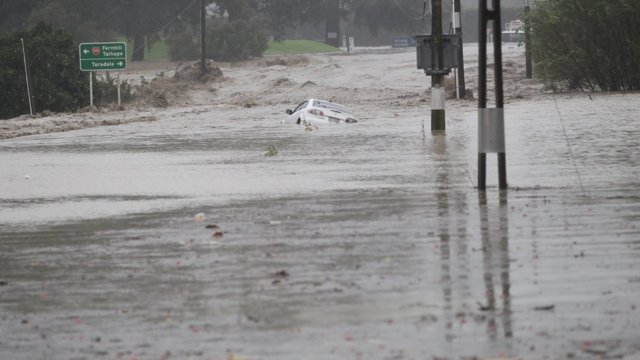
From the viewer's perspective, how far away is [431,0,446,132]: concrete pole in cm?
3300

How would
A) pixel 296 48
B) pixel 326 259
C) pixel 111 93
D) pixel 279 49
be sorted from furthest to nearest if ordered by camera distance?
pixel 296 48
pixel 279 49
pixel 111 93
pixel 326 259

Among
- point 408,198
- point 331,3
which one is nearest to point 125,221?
point 408,198

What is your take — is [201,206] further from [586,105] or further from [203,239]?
[586,105]

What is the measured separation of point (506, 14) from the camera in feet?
502

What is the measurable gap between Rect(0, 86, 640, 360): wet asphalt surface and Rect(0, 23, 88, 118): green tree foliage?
122ft

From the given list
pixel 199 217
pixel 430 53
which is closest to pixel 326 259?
pixel 199 217

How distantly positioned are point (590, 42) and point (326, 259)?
4244cm

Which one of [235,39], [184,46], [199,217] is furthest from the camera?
[235,39]

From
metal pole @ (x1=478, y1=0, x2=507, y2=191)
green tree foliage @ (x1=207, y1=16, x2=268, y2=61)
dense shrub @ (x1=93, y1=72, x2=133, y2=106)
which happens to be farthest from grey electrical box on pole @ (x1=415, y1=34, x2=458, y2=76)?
green tree foliage @ (x1=207, y1=16, x2=268, y2=61)

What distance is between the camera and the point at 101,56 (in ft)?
200

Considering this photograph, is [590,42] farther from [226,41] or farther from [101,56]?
[226,41]

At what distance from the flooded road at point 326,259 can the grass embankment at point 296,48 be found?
9401 centimetres

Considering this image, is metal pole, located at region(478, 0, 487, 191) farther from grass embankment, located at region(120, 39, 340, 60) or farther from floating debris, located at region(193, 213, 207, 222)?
grass embankment, located at region(120, 39, 340, 60)

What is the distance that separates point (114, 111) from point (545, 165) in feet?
133
